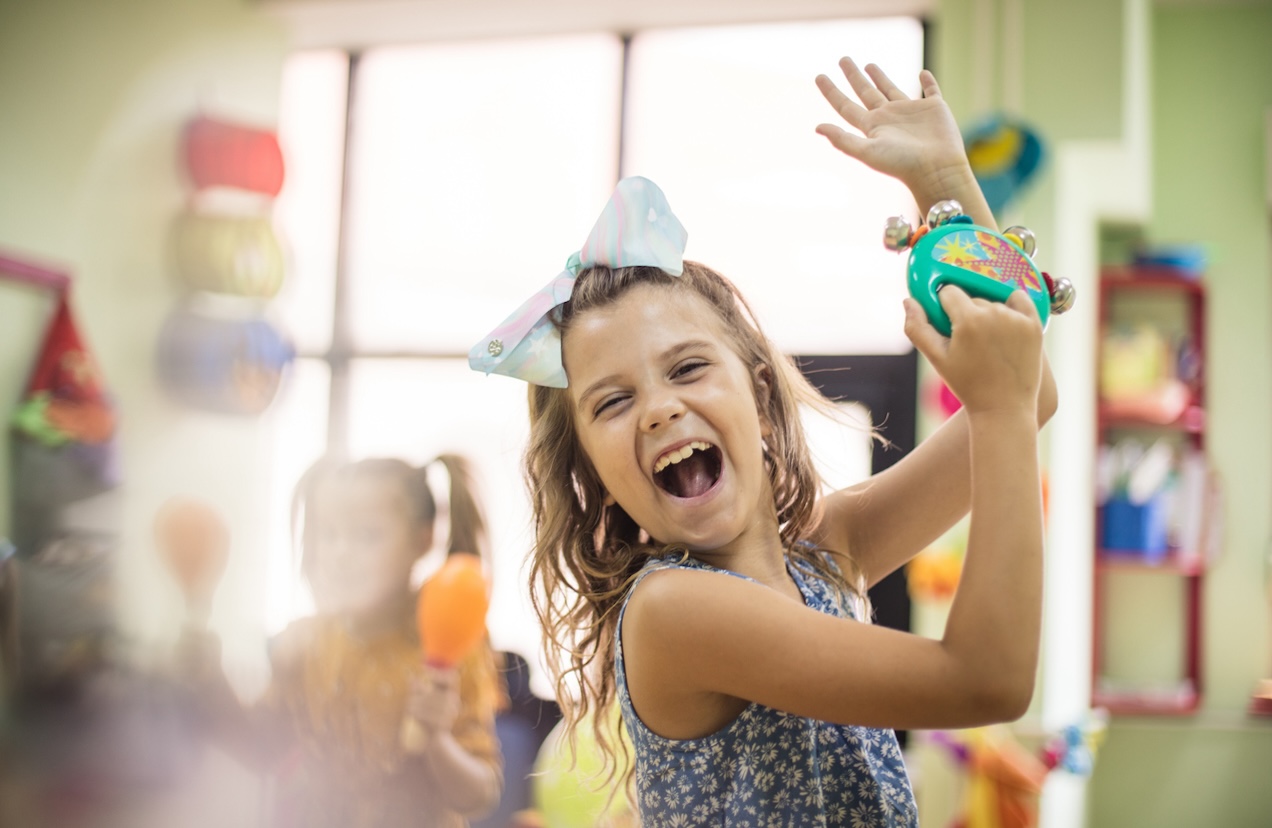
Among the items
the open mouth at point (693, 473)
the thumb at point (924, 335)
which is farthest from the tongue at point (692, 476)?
the thumb at point (924, 335)

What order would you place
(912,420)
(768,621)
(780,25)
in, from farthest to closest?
(780,25)
(912,420)
(768,621)

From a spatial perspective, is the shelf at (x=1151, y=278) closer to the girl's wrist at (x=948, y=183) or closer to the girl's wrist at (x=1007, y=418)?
the girl's wrist at (x=948, y=183)

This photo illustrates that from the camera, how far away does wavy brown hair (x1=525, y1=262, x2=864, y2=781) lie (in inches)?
35.1

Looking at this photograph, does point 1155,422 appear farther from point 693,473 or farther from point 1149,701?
point 693,473

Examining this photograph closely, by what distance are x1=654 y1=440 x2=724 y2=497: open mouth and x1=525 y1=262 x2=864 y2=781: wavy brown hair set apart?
7 cm

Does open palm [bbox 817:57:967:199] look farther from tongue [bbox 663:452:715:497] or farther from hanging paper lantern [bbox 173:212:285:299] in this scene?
hanging paper lantern [bbox 173:212:285:299]

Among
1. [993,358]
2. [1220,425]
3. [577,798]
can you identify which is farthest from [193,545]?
[1220,425]

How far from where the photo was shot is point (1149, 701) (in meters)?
2.93

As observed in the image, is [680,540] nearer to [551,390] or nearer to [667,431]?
[667,431]

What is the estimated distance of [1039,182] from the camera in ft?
8.35

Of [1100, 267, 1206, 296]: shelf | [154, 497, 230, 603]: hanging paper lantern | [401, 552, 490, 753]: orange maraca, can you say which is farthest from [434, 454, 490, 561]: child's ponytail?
[1100, 267, 1206, 296]: shelf

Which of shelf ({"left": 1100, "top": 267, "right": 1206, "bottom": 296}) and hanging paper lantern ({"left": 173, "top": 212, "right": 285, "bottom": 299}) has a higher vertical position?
shelf ({"left": 1100, "top": 267, "right": 1206, "bottom": 296})

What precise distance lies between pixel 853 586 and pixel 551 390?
33 cm

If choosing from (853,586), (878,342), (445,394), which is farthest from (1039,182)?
(853,586)
